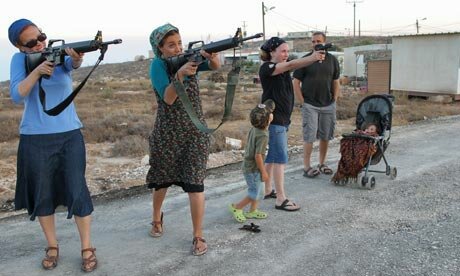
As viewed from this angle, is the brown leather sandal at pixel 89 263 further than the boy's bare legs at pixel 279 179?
No

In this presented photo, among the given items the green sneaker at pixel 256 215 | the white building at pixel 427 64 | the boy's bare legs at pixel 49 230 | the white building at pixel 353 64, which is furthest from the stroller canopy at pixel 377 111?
the white building at pixel 353 64

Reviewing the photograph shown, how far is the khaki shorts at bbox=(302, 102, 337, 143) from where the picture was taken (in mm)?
6406

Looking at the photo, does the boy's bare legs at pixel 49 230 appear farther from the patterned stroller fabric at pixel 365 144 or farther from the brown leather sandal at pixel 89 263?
the patterned stroller fabric at pixel 365 144

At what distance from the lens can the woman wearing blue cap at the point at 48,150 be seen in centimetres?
349

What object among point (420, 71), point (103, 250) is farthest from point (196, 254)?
point (420, 71)

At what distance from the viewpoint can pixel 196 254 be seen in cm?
401

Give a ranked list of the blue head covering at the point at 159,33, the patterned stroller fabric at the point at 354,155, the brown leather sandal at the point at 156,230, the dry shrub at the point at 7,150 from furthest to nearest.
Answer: the dry shrub at the point at 7,150 → the patterned stroller fabric at the point at 354,155 → the brown leather sandal at the point at 156,230 → the blue head covering at the point at 159,33

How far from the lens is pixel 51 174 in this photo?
12.0 ft

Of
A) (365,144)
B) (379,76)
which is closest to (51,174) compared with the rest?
(365,144)

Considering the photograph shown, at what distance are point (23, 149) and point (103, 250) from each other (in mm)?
1136

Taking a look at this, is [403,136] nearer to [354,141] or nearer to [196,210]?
[354,141]

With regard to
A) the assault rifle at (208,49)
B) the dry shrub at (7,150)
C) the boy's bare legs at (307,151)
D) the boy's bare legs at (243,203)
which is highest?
the assault rifle at (208,49)

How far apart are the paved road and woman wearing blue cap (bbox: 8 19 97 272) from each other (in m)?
0.45

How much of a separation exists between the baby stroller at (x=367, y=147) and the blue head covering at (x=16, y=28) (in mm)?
4056
